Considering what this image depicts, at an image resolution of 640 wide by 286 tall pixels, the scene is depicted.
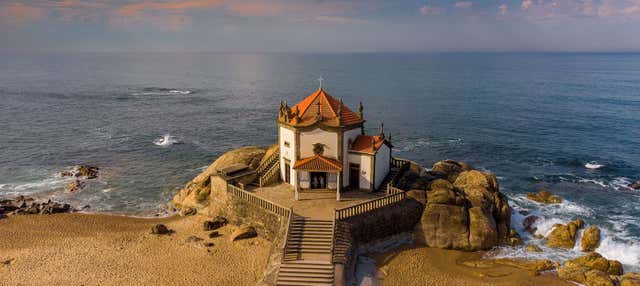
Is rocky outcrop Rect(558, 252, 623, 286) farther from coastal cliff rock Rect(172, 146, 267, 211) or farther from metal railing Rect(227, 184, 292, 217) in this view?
coastal cliff rock Rect(172, 146, 267, 211)

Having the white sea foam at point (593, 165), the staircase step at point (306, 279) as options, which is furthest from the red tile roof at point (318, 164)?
the white sea foam at point (593, 165)

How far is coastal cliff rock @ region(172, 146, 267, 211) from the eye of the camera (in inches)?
1600

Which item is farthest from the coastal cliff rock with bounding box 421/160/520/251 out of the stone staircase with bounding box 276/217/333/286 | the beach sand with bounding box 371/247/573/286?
the stone staircase with bounding box 276/217/333/286

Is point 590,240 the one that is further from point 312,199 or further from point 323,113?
point 323,113

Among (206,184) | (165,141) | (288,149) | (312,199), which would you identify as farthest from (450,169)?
(165,141)

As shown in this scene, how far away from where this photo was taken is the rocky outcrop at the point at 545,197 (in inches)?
1711

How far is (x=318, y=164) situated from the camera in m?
34.1

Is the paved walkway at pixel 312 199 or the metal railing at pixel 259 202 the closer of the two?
the metal railing at pixel 259 202

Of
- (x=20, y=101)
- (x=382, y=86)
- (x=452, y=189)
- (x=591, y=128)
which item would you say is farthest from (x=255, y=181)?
(x=382, y=86)

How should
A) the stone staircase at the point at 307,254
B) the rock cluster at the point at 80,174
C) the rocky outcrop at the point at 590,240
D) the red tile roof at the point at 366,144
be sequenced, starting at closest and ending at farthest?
1. the stone staircase at the point at 307,254
2. the rocky outcrop at the point at 590,240
3. the red tile roof at the point at 366,144
4. the rock cluster at the point at 80,174

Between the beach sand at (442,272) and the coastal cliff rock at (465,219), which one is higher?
the coastal cliff rock at (465,219)

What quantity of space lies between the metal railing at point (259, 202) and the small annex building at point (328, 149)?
2.67m

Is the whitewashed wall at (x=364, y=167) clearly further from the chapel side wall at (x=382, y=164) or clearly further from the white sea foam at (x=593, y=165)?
the white sea foam at (x=593, y=165)

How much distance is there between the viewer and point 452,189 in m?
34.8
